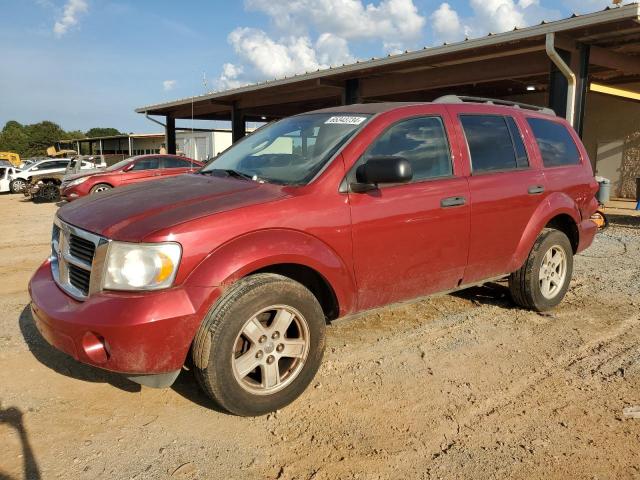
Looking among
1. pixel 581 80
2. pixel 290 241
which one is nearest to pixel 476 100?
pixel 290 241

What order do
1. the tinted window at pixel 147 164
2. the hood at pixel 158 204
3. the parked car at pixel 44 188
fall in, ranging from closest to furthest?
the hood at pixel 158 204 < the tinted window at pixel 147 164 < the parked car at pixel 44 188

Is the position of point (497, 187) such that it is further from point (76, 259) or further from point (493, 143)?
point (76, 259)

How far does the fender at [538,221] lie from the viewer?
14.3 ft

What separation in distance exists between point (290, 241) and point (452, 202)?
4.66 ft

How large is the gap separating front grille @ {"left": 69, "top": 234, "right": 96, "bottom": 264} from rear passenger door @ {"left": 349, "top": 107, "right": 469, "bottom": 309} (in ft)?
5.08

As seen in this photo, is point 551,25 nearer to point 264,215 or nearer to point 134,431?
point 264,215

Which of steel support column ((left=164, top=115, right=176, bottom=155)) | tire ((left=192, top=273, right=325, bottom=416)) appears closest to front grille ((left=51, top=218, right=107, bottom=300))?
tire ((left=192, top=273, right=325, bottom=416))

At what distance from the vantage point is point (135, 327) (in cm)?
249

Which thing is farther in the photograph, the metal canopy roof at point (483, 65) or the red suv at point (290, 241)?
the metal canopy roof at point (483, 65)

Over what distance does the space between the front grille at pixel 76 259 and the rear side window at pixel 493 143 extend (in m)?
2.77

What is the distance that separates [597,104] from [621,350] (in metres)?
16.6

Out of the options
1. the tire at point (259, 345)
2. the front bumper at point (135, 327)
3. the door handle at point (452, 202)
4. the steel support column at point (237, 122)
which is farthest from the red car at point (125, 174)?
the front bumper at point (135, 327)

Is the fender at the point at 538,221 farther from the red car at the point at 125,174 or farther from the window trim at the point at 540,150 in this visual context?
the red car at the point at 125,174

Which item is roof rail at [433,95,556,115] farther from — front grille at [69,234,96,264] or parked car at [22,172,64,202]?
parked car at [22,172,64,202]
